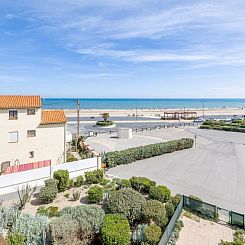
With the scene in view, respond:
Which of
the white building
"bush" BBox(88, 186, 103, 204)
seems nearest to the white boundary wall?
the white building

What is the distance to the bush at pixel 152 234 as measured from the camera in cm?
1142

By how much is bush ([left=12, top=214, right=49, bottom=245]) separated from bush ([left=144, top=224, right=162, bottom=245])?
4.54 metres

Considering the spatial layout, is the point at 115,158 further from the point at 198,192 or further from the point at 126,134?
the point at 126,134

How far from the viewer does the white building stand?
22.0 metres

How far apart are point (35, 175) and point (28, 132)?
5.30m

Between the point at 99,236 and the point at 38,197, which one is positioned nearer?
the point at 99,236

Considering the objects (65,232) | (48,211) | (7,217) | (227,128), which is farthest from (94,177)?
(227,128)

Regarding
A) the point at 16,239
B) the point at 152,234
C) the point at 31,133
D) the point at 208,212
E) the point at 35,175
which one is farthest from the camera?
the point at 31,133

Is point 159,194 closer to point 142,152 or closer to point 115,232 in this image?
point 115,232

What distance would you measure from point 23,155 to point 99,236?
Answer: 13.6 m

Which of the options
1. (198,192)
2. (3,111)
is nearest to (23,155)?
(3,111)

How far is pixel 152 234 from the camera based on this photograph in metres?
11.6

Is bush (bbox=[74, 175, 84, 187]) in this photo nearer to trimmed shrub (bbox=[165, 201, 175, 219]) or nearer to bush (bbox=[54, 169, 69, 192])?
bush (bbox=[54, 169, 69, 192])

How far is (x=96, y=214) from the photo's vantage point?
1239 cm
